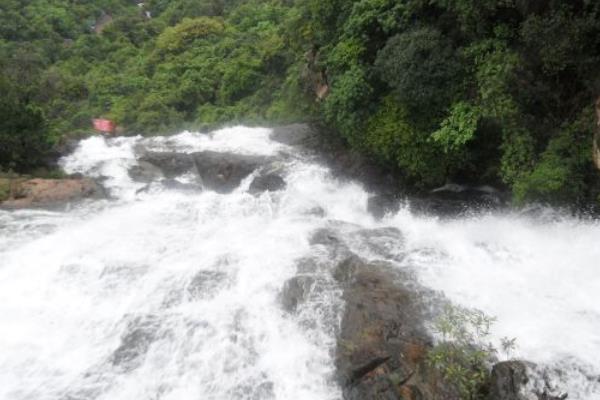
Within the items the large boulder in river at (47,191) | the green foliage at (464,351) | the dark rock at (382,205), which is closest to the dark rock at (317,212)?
the dark rock at (382,205)

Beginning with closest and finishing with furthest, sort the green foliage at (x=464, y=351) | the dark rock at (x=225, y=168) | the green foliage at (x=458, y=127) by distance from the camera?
1. the green foliage at (x=464, y=351)
2. the green foliage at (x=458, y=127)
3. the dark rock at (x=225, y=168)

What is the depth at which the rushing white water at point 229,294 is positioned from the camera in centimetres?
704

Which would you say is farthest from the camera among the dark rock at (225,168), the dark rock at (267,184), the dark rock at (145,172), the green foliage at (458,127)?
the dark rock at (145,172)

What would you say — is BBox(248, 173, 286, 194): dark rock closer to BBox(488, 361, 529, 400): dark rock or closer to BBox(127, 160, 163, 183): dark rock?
BBox(127, 160, 163, 183): dark rock

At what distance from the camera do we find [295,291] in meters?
8.33

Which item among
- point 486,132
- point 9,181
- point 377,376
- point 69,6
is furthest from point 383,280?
point 69,6

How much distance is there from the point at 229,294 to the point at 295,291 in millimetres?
1205

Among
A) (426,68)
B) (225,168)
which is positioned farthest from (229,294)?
(225,168)

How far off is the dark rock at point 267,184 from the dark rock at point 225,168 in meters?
0.64

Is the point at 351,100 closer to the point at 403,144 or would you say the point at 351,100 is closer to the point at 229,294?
the point at 403,144

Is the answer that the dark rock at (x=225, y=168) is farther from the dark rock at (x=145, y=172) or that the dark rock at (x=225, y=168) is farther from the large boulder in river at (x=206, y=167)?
the dark rock at (x=145, y=172)

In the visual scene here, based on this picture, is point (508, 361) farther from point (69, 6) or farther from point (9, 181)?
point (69, 6)

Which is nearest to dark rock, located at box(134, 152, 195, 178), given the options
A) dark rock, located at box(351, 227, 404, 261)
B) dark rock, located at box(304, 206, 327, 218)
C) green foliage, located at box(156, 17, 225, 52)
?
dark rock, located at box(304, 206, 327, 218)

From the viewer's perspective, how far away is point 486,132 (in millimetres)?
10023
